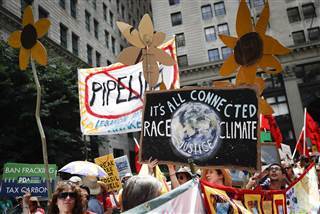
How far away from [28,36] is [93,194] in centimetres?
263

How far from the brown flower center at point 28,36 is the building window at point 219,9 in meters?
32.2

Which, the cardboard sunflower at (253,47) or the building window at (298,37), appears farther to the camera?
the building window at (298,37)

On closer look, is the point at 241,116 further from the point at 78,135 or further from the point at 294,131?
the point at 294,131

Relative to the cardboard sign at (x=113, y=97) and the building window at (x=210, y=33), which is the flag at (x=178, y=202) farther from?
the building window at (x=210, y=33)

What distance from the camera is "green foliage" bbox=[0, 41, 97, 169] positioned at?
13078 mm

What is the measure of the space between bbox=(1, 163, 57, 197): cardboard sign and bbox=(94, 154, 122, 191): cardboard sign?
225 centimetres

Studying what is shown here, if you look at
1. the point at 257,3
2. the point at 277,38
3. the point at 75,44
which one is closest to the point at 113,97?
the point at 75,44

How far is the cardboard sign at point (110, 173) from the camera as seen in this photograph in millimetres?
8125

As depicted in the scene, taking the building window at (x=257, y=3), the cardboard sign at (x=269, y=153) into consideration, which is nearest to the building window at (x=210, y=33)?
the building window at (x=257, y=3)

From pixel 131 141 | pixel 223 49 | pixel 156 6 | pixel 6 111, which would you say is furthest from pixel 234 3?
pixel 6 111

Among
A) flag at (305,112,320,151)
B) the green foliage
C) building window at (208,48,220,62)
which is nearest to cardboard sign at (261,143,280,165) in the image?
flag at (305,112,320,151)

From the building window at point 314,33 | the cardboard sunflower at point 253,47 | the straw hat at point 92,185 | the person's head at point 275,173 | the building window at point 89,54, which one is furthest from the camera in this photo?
the building window at point 314,33

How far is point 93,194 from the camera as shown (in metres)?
5.42

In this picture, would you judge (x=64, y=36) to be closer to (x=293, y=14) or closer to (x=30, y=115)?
(x=30, y=115)
